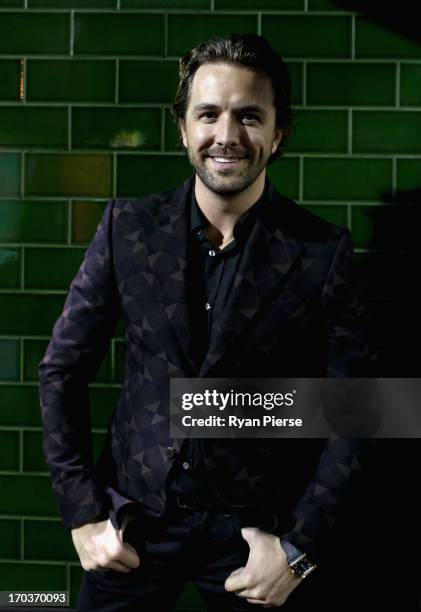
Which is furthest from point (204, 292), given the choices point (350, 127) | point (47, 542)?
point (47, 542)

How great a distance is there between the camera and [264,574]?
5.83ft

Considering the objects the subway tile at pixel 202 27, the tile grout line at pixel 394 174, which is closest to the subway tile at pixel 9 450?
the subway tile at pixel 202 27

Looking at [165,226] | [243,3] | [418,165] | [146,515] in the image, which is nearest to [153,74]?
[243,3]

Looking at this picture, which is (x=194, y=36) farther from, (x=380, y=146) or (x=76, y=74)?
(x=380, y=146)

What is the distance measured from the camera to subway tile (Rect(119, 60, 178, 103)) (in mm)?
2438

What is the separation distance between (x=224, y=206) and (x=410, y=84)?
38.7 inches

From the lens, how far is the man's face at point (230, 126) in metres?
1.79

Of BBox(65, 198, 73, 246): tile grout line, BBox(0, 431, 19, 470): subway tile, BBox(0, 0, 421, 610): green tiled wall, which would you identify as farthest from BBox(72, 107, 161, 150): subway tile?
BBox(0, 431, 19, 470): subway tile

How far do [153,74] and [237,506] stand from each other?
4.94 ft

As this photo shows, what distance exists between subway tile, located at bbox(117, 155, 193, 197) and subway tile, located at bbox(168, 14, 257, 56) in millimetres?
377

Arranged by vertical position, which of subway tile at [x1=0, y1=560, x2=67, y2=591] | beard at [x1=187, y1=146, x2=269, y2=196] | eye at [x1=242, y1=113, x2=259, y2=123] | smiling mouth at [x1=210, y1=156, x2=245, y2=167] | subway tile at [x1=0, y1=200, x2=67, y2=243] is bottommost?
subway tile at [x1=0, y1=560, x2=67, y2=591]

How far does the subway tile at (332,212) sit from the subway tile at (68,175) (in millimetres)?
739

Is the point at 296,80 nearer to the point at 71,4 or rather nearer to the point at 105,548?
the point at 71,4

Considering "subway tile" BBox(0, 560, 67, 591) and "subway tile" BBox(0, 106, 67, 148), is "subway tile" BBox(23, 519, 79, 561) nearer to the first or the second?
"subway tile" BBox(0, 560, 67, 591)
